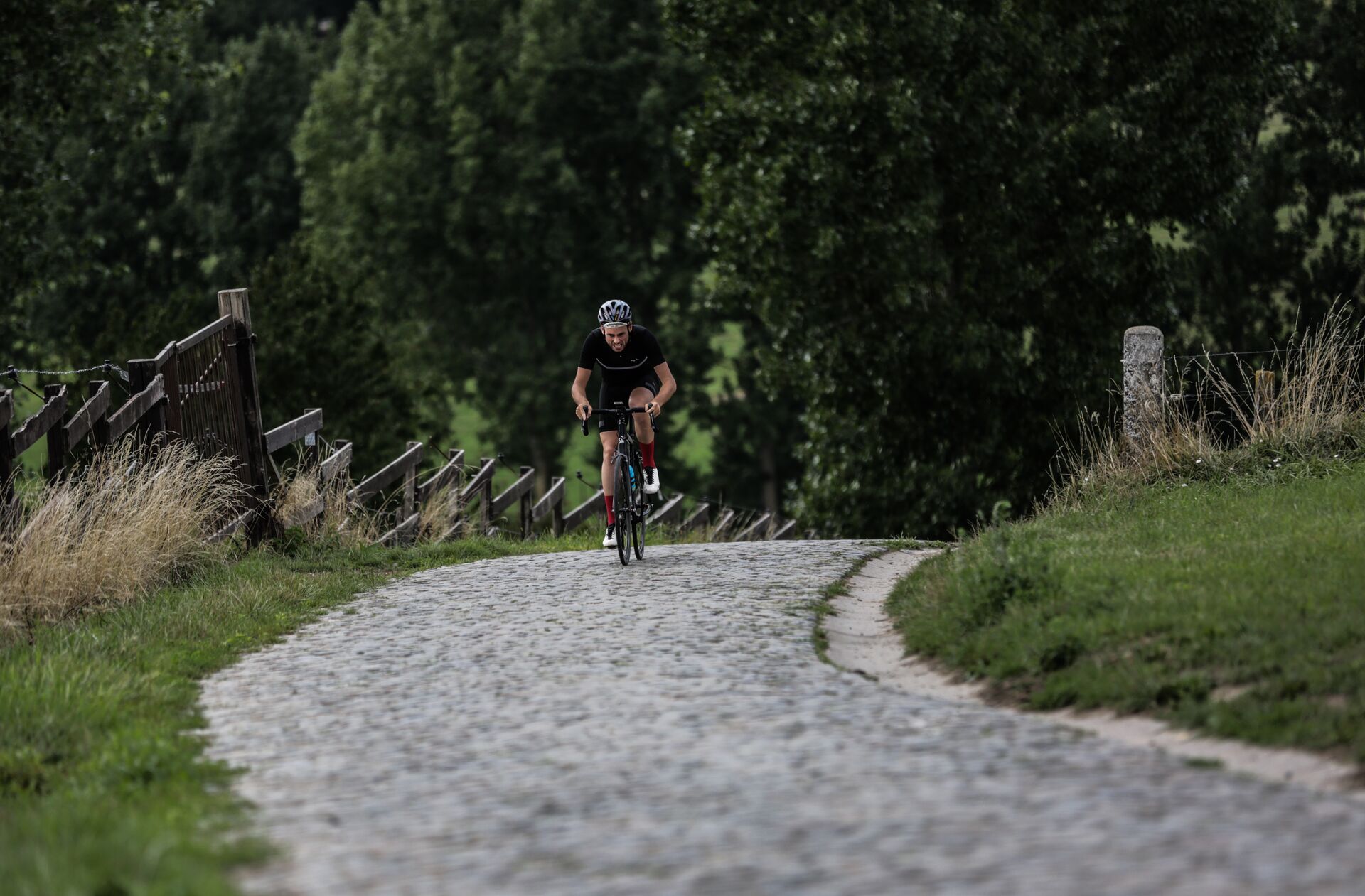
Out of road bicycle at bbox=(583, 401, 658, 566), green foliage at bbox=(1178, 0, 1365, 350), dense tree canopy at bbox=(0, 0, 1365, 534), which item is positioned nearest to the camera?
road bicycle at bbox=(583, 401, 658, 566)

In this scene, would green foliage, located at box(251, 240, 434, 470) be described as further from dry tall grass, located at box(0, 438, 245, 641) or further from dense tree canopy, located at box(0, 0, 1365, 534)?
dry tall grass, located at box(0, 438, 245, 641)

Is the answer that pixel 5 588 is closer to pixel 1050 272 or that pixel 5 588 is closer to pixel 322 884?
pixel 322 884

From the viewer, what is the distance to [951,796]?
19.3ft

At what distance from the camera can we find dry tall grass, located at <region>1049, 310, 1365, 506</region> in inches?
529

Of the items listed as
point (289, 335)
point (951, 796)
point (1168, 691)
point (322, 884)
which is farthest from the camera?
point (289, 335)

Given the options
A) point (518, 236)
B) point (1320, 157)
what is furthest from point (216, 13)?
point (1320, 157)

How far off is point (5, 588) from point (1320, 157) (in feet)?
77.7

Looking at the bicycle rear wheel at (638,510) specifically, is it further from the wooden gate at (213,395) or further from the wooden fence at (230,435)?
the wooden gate at (213,395)

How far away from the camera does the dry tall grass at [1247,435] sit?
13.4 meters

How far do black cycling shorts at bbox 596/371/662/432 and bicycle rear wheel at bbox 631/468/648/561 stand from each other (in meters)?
0.44

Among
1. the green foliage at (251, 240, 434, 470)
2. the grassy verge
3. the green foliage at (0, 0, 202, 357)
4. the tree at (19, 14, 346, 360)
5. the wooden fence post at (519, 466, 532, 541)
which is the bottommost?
the grassy verge

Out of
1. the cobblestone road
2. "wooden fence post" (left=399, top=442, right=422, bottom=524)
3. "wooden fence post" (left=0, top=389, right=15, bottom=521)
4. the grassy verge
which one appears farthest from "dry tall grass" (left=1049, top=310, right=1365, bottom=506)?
"wooden fence post" (left=0, top=389, right=15, bottom=521)

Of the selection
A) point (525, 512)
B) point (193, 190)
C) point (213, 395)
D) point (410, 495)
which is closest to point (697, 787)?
point (213, 395)

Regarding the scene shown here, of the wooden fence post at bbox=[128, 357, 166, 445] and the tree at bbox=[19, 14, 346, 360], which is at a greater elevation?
the tree at bbox=[19, 14, 346, 360]
